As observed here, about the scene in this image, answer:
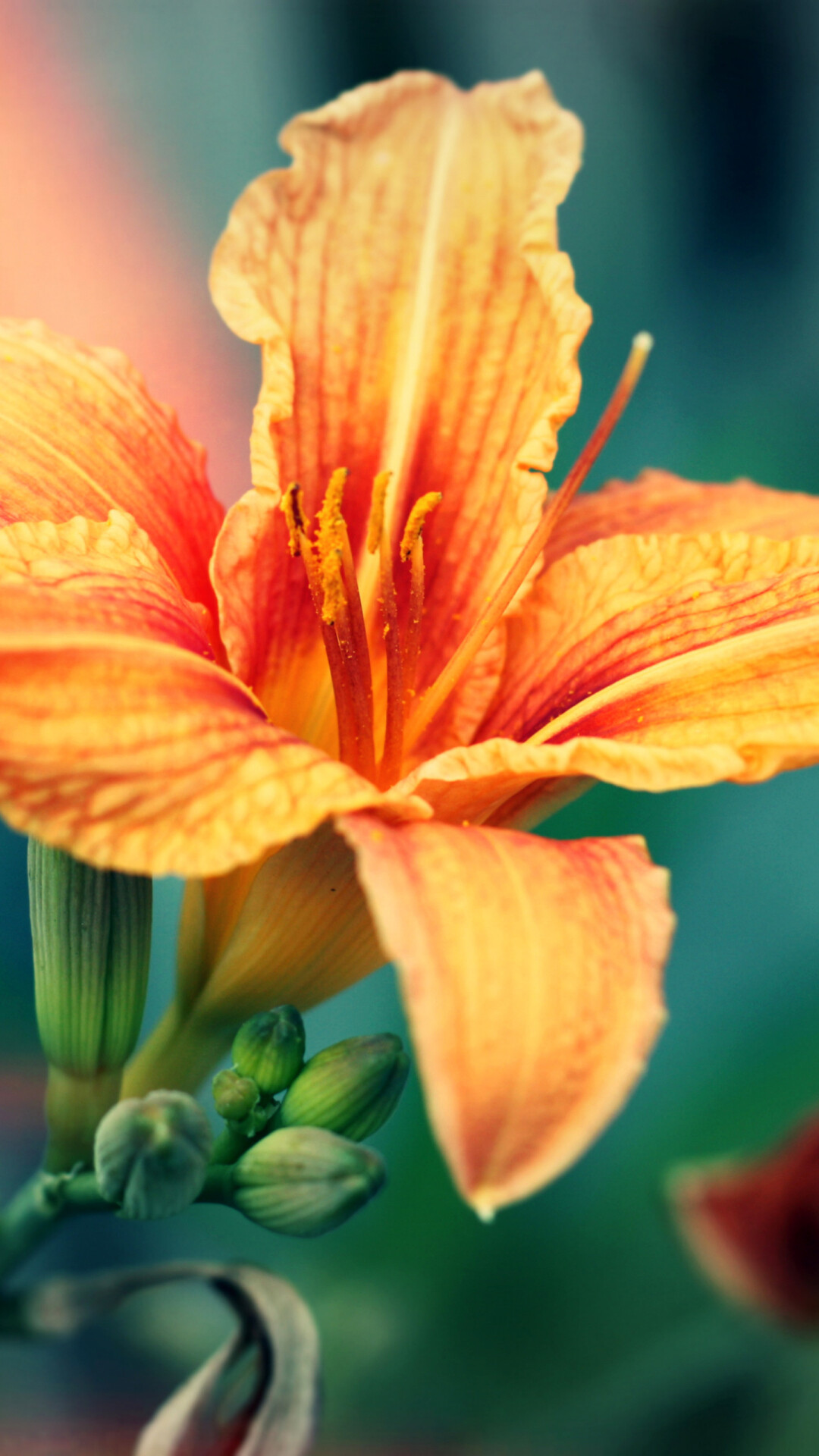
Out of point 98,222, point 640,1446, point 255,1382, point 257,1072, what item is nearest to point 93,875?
point 257,1072

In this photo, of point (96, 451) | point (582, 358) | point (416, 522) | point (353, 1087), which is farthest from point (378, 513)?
point (582, 358)

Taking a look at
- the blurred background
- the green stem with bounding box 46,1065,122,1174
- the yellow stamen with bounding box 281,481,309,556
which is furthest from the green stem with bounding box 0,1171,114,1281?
the yellow stamen with bounding box 281,481,309,556

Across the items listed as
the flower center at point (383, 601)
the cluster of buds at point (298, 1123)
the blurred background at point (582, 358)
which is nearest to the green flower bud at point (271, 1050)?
the cluster of buds at point (298, 1123)

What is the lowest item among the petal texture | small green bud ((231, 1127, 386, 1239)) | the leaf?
the leaf

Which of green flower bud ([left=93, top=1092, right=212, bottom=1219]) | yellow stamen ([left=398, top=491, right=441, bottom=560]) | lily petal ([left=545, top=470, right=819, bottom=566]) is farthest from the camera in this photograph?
lily petal ([left=545, top=470, right=819, bottom=566])

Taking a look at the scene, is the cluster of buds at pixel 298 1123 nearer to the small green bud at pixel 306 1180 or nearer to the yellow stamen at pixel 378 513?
the small green bud at pixel 306 1180

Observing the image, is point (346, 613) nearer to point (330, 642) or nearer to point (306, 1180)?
point (330, 642)

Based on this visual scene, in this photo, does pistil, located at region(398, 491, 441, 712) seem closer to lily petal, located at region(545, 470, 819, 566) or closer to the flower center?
the flower center
